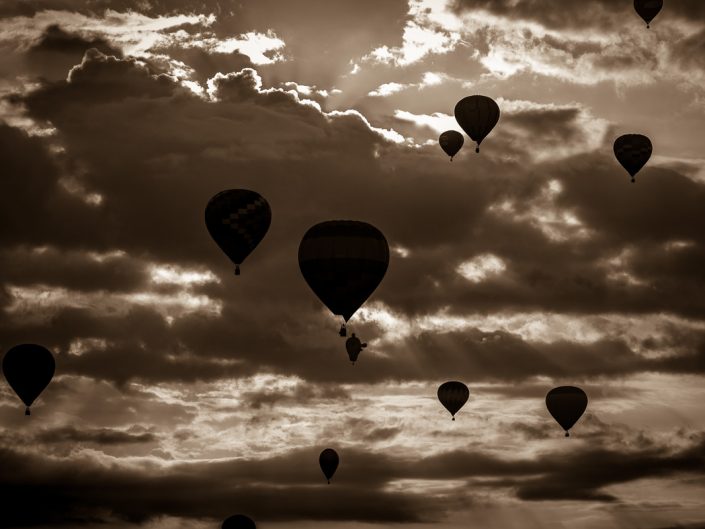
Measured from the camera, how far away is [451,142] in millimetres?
98125

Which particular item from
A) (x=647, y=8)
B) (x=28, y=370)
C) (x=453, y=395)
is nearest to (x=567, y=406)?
(x=453, y=395)

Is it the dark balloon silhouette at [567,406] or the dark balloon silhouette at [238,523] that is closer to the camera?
the dark balloon silhouette at [567,406]

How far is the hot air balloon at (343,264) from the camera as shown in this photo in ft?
244

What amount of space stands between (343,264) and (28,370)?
23999 mm

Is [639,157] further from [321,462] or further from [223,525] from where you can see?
[223,525]

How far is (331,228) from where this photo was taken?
75.4m

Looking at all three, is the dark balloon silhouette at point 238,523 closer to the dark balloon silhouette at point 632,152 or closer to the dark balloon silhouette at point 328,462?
the dark balloon silhouette at point 328,462

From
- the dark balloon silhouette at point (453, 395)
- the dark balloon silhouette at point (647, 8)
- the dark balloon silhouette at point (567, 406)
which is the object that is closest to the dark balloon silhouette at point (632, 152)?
the dark balloon silhouette at point (647, 8)

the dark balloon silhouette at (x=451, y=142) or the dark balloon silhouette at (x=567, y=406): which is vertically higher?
the dark balloon silhouette at (x=451, y=142)

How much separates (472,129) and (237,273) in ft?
77.3

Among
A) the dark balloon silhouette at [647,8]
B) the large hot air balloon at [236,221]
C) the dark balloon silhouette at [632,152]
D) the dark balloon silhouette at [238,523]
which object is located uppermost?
the dark balloon silhouette at [647,8]

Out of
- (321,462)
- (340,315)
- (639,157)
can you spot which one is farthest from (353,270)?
(321,462)

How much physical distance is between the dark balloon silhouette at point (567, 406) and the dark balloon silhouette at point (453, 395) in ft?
22.3

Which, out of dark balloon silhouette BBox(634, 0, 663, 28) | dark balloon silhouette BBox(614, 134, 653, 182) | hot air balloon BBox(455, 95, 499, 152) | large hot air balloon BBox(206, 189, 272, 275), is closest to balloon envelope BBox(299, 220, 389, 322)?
large hot air balloon BBox(206, 189, 272, 275)
